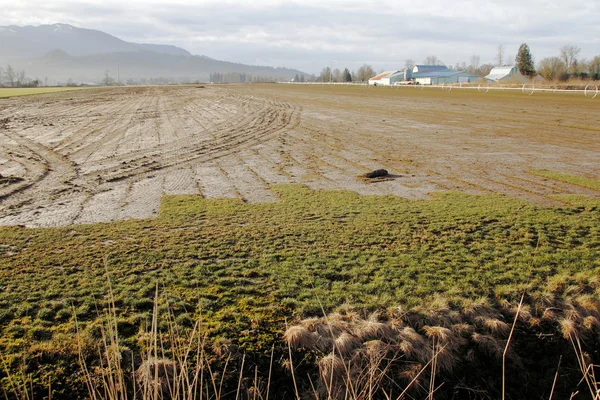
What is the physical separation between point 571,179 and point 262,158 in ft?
25.6

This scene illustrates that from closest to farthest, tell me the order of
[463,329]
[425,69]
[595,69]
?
[463,329] → [595,69] → [425,69]

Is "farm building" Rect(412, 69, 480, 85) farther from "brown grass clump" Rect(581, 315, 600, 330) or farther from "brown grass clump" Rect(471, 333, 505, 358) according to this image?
"brown grass clump" Rect(471, 333, 505, 358)

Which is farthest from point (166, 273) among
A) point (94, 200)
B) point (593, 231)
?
point (593, 231)

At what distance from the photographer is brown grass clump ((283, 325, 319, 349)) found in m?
4.51

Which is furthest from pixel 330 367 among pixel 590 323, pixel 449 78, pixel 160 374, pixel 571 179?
pixel 449 78

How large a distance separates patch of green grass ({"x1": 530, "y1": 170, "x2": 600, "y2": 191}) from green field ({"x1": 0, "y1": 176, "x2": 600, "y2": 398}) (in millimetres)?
2150

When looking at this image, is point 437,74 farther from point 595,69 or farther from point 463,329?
point 463,329

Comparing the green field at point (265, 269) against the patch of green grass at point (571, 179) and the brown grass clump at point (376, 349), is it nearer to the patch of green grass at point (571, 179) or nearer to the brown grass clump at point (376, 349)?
the brown grass clump at point (376, 349)

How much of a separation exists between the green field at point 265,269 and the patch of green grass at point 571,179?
2.15 m

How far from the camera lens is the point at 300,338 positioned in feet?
14.9

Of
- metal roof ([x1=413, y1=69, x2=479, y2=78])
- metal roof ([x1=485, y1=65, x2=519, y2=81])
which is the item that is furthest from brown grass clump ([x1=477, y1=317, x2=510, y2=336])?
metal roof ([x1=413, y1=69, x2=479, y2=78])

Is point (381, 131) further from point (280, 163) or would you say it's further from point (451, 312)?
point (451, 312)

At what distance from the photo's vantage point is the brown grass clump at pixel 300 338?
4.51 m

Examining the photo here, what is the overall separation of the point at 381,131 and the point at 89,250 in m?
14.7
